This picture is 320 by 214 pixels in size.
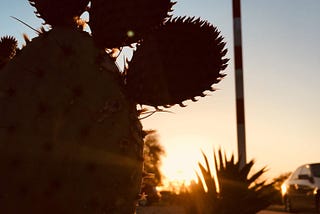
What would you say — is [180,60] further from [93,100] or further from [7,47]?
[7,47]

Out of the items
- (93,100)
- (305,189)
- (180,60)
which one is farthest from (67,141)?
(305,189)

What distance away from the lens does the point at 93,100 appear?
67.6 inches

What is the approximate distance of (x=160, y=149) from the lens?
3975cm

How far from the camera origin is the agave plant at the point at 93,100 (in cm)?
167

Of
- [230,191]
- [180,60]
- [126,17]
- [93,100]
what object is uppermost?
[126,17]

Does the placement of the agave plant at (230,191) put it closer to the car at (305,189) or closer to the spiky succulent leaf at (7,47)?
the spiky succulent leaf at (7,47)

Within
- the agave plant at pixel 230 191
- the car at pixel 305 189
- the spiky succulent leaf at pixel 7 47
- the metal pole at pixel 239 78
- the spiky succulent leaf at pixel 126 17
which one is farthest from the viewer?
the car at pixel 305 189

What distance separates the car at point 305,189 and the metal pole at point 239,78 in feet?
16.9

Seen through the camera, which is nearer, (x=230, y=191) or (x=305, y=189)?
(x=230, y=191)

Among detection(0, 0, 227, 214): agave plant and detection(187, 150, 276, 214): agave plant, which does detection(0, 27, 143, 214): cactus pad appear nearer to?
detection(0, 0, 227, 214): agave plant

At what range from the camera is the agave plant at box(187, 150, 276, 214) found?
5.18 ft

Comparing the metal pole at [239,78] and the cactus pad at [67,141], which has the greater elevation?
the metal pole at [239,78]

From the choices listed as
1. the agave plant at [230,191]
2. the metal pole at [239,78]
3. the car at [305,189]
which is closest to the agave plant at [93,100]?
the agave plant at [230,191]

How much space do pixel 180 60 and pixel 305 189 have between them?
39.0 feet
